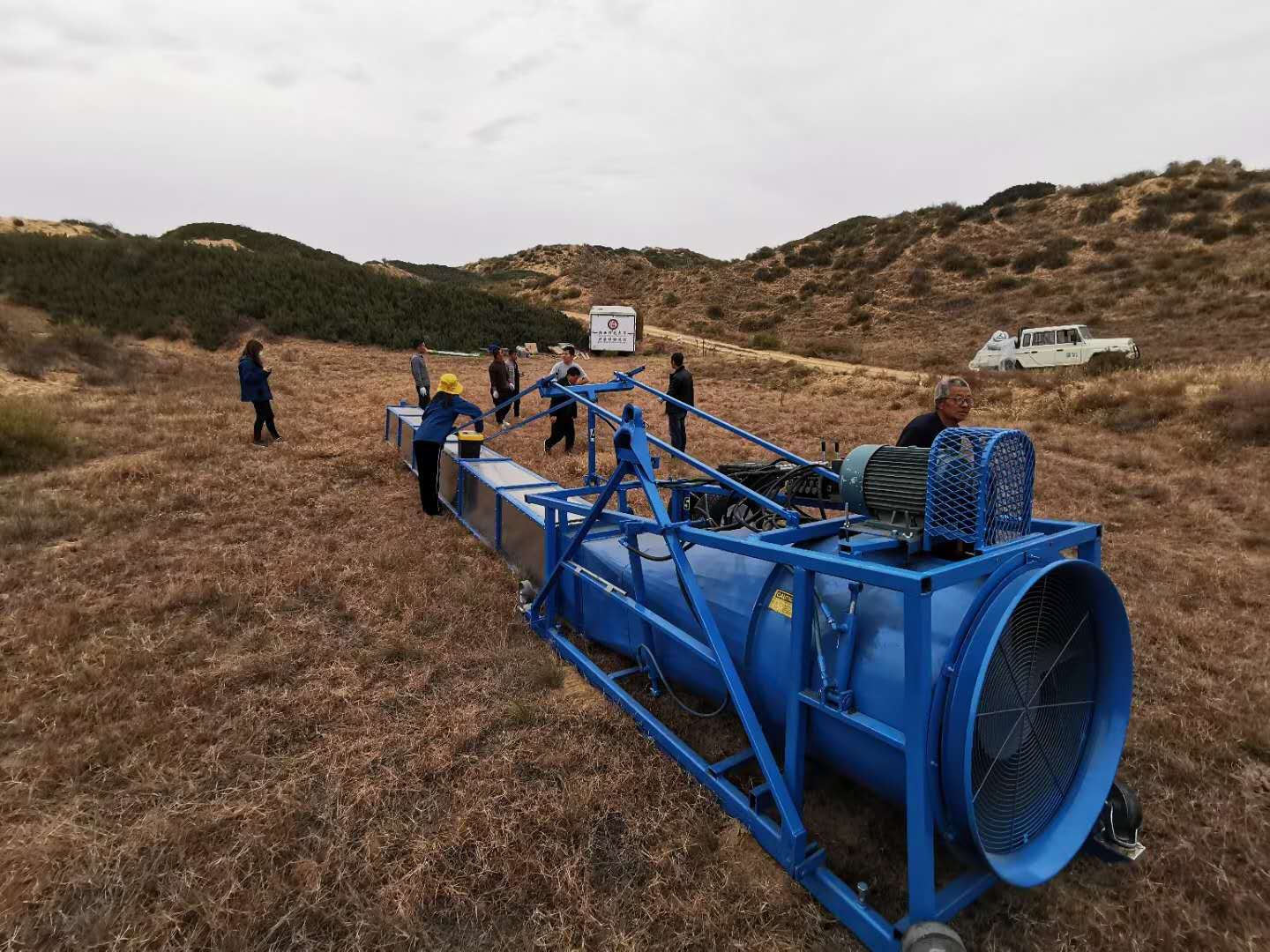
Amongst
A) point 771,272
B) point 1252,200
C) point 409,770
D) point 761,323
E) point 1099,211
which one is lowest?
point 409,770

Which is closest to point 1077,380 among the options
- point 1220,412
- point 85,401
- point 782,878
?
point 1220,412

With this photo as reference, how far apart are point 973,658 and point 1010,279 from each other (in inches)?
1415

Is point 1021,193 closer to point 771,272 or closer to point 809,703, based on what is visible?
point 771,272

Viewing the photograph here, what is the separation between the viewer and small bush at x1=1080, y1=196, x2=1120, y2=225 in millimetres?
34000

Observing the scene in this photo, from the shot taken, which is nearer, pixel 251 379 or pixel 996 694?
pixel 996 694

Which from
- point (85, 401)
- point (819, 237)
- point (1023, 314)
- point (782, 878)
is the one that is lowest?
point (782, 878)

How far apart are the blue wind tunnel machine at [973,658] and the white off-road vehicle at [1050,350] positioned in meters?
18.7

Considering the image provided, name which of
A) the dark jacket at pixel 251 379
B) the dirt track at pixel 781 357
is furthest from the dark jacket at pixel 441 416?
the dirt track at pixel 781 357

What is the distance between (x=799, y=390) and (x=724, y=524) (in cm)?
1396

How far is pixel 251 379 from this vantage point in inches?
374

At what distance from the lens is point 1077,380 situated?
14.4 m

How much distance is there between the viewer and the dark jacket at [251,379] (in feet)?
31.1

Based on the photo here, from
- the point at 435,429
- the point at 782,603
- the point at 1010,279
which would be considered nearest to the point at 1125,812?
the point at 782,603

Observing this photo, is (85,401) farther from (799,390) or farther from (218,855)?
(799,390)
